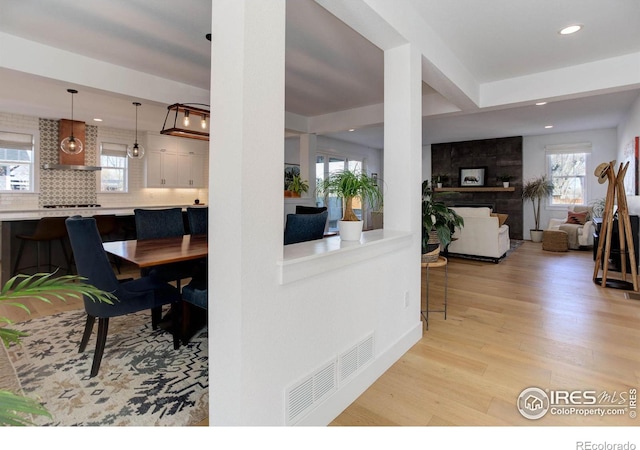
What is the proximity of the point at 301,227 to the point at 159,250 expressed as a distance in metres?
1.10

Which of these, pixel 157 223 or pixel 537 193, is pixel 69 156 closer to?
pixel 157 223

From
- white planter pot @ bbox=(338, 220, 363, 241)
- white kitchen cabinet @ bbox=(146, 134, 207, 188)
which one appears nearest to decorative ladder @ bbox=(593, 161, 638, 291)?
white planter pot @ bbox=(338, 220, 363, 241)

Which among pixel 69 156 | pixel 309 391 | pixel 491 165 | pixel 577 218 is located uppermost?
pixel 491 165

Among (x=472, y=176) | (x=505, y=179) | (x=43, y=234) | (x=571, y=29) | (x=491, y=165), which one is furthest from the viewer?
(x=472, y=176)

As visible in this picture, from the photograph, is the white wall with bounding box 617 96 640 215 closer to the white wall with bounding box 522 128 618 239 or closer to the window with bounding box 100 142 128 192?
the white wall with bounding box 522 128 618 239

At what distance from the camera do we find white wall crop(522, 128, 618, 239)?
7.59m

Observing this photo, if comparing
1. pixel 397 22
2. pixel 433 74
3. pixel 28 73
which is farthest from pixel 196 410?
pixel 28 73

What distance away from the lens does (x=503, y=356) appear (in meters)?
2.44

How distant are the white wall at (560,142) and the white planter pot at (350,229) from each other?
819 centimetres

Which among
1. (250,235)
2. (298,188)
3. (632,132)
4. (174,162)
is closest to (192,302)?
(250,235)

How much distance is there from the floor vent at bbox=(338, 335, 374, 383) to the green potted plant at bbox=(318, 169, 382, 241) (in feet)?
2.09

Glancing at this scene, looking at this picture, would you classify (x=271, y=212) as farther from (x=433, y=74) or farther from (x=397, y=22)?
(x=433, y=74)

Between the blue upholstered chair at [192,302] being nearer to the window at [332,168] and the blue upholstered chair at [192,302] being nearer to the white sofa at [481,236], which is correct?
the white sofa at [481,236]
